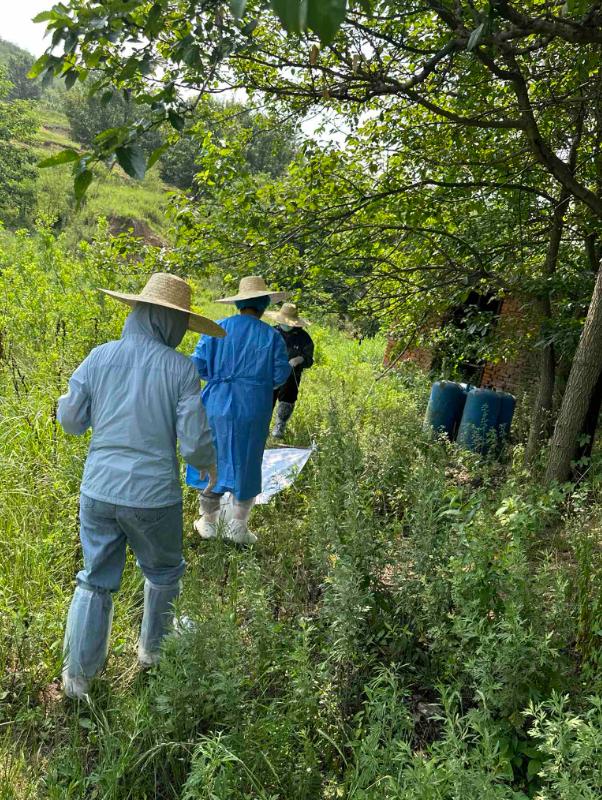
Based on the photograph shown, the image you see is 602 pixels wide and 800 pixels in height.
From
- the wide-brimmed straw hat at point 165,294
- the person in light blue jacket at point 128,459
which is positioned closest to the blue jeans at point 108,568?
the person in light blue jacket at point 128,459

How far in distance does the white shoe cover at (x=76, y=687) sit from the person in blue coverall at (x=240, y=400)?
5.08 feet

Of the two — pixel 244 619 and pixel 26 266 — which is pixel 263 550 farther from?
pixel 26 266

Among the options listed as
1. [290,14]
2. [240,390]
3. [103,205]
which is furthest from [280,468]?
[103,205]

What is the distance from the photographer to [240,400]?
13.4ft

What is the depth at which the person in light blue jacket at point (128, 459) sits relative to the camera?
2.49 metres

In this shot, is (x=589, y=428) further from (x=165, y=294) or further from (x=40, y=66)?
(x=40, y=66)

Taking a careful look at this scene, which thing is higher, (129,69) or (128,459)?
(129,69)

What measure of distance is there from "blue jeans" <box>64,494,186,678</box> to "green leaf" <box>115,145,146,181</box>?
4.66ft

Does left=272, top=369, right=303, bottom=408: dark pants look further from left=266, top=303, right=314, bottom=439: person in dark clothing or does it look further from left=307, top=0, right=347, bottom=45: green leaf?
left=307, top=0, right=347, bottom=45: green leaf

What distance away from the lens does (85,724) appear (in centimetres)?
232

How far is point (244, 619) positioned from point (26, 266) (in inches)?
207

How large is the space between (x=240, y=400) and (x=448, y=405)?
153 inches

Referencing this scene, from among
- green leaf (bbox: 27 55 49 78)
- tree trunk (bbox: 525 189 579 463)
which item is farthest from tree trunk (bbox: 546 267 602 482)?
green leaf (bbox: 27 55 49 78)

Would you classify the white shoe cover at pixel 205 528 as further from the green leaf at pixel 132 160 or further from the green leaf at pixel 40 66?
the green leaf at pixel 40 66
